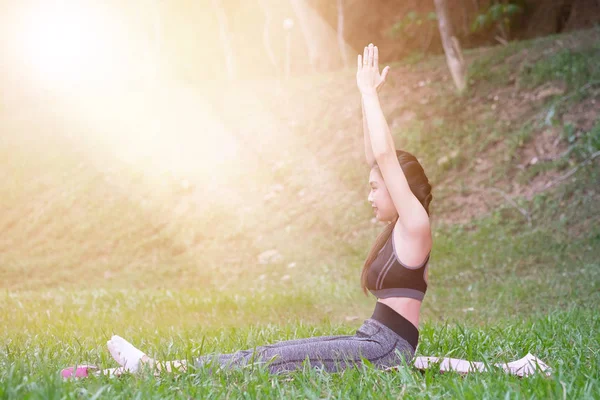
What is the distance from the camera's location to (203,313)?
28.6 ft

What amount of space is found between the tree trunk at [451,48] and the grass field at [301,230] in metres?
0.38

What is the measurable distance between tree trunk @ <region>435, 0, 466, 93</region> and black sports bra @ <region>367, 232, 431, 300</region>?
42.3 ft

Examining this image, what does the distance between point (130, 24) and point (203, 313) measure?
2349 cm

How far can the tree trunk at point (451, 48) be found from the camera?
626 inches

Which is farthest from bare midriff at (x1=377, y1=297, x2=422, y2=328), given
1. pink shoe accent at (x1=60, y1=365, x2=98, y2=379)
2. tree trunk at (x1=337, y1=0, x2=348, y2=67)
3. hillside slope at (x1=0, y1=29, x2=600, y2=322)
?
tree trunk at (x1=337, y1=0, x2=348, y2=67)

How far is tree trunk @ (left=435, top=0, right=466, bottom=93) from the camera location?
15906mm

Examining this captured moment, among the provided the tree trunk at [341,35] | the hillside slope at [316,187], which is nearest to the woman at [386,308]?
the hillside slope at [316,187]

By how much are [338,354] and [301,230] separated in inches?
404

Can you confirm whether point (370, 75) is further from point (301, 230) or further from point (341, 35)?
point (341, 35)

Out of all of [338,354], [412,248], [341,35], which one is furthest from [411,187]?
[341,35]

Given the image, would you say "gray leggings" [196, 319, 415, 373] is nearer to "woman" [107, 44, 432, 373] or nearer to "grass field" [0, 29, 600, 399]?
"woman" [107, 44, 432, 373]

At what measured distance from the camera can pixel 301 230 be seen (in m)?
14.2

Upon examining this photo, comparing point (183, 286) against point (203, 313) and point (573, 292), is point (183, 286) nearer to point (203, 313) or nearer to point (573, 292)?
point (203, 313)

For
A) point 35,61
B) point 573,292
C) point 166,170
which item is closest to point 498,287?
point 573,292
